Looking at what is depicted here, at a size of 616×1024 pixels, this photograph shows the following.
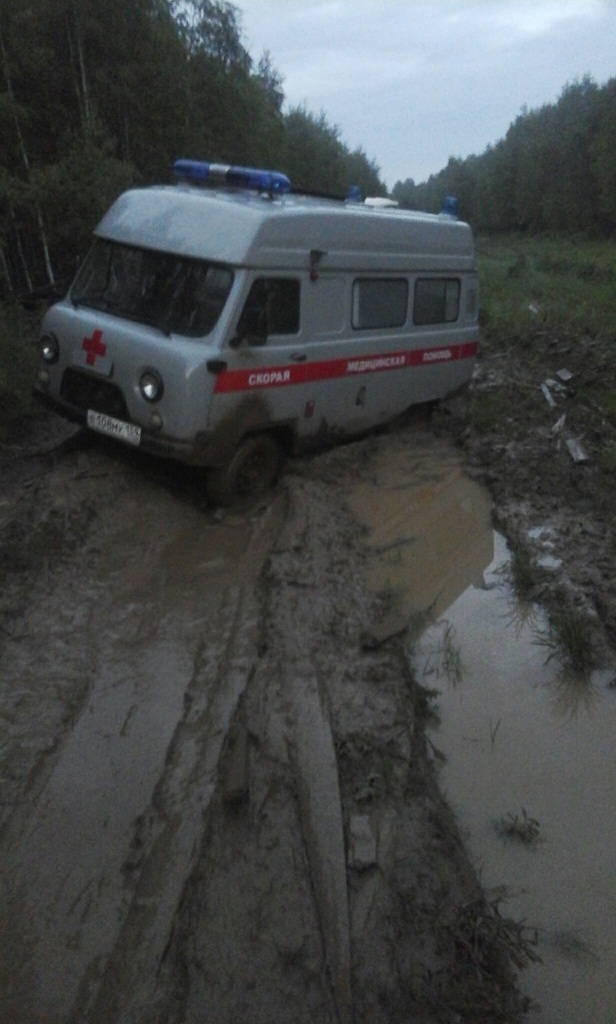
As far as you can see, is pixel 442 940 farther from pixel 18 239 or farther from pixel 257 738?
pixel 18 239

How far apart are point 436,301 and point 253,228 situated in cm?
351

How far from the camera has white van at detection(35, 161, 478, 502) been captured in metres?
7.18

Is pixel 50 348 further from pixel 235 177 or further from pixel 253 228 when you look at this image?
pixel 235 177

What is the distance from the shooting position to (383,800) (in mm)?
4348

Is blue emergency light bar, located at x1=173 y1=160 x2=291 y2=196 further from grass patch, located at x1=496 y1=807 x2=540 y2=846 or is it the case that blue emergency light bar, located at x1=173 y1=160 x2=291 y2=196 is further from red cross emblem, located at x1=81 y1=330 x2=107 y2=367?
grass patch, located at x1=496 y1=807 x2=540 y2=846

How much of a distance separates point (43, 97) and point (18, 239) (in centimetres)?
209

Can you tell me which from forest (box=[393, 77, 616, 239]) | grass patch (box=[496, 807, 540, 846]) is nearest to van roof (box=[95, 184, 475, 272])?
grass patch (box=[496, 807, 540, 846])

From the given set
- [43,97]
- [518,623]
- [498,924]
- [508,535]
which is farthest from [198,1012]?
[43,97]

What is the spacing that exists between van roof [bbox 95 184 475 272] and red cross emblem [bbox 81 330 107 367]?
0.85 metres

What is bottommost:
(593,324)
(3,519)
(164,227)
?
(593,324)

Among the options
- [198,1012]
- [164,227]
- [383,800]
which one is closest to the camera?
[198,1012]

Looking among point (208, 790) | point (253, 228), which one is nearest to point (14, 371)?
point (253, 228)

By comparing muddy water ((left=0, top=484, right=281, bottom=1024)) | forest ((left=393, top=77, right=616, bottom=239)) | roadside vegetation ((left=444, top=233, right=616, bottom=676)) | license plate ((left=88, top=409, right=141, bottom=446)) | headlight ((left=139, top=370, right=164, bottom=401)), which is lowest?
forest ((left=393, top=77, right=616, bottom=239))

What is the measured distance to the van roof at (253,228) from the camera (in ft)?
24.2
